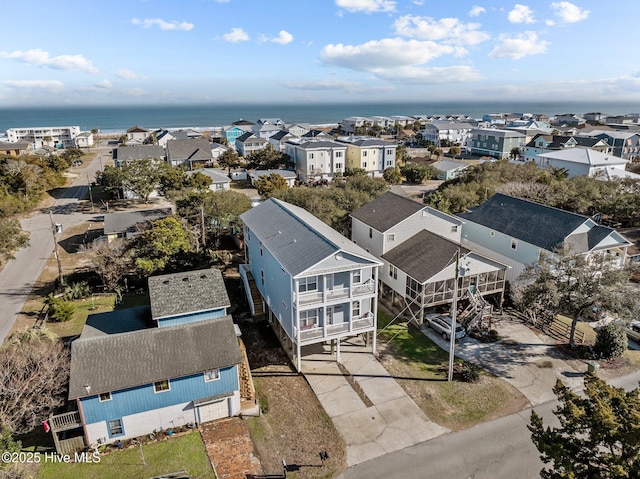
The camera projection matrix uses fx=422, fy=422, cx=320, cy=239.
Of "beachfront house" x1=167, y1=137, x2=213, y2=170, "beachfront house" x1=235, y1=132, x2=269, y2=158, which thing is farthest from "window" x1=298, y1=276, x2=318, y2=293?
"beachfront house" x1=235, y1=132, x2=269, y2=158

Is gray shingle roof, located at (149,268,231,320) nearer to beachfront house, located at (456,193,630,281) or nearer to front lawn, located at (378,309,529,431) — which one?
front lawn, located at (378,309,529,431)

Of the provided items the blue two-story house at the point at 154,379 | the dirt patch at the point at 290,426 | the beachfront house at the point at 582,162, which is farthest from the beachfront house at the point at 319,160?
the blue two-story house at the point at 154,379

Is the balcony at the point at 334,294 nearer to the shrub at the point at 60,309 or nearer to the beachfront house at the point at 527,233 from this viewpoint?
the beachfront house at the point at 527,233

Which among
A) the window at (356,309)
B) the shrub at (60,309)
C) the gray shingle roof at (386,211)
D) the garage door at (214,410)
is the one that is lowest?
the garage door at (214,410)

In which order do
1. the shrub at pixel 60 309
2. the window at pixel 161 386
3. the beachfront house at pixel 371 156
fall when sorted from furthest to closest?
the beachfront house at pixel 371 156 < the shrub at pixel 60 309 < the window at pixel 161 386

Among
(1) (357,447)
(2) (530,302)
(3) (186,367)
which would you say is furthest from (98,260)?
(2) (530,302)
